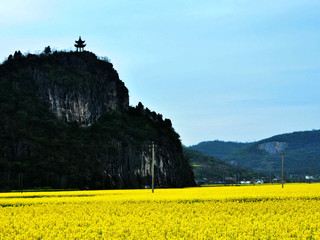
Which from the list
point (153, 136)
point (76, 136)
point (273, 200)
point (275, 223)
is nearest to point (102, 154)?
point (76, 136)

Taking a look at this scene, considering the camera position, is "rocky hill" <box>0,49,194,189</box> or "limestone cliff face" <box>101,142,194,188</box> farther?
"limestone cliff face" <box>101,142,194,188</box>

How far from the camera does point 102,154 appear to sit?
175 m

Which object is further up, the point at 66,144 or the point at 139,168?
the point at 66,144

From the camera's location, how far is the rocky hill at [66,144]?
502ft

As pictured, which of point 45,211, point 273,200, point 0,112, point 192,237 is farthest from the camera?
point 0,112

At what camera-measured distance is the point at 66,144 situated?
170 m

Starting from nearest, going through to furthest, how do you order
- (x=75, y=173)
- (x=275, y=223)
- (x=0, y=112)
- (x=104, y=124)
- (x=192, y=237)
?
(x=192, y=237) < (x=275, y=223) < (x=75, y=173) < (x=0, y=112) < (x=104, y=124)

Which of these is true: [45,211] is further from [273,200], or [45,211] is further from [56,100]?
[56,100]

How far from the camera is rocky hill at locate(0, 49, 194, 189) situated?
153 meters

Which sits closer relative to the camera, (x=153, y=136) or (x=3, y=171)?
(x=3, y=171)

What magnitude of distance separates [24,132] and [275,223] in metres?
147

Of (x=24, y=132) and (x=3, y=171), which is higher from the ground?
(x=24, y=132)

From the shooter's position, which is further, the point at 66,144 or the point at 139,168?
the point at 139,168

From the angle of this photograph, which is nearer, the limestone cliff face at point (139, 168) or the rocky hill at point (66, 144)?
the rocky hill at point (66, 144)
